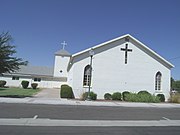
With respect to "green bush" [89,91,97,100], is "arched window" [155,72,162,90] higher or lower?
higher

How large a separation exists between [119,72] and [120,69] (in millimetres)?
354

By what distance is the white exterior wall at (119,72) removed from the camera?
84.5 ft

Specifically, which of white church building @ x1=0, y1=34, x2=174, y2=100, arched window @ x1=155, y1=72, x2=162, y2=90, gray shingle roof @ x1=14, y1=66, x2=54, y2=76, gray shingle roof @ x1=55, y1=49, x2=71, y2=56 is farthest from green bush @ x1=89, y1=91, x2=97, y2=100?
gray shingle roof @ x1=55, y1=49, x2=71, y2=56

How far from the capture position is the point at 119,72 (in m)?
26.9

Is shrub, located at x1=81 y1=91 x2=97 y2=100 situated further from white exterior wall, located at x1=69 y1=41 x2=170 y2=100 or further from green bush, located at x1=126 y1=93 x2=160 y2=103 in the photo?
green bush, located at x1=126 y1=93 x2=160 y2=103

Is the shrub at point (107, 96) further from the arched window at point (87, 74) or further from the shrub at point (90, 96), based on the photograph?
the arched window at point (87, 74)

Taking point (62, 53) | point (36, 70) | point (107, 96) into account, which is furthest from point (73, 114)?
point (62, 53)

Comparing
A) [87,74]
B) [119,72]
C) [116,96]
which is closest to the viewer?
[116,96]

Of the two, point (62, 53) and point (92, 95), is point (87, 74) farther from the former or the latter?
point (62, 53)

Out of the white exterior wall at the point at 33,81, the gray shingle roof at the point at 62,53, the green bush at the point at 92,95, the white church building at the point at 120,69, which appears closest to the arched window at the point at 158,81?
the white church building at the point at 120,69

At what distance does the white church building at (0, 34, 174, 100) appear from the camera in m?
25.8

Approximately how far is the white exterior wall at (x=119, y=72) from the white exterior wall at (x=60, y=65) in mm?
27443

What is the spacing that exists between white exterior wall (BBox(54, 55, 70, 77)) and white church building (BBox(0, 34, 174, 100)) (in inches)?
1022

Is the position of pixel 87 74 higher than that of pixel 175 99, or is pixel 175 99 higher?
pixel 87 74
